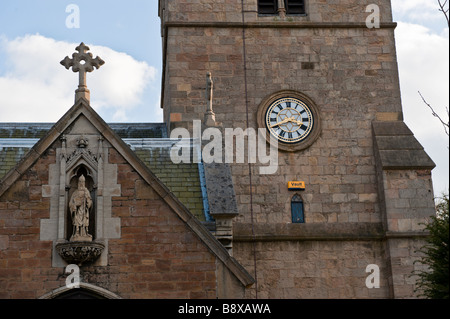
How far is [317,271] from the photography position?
2333cm

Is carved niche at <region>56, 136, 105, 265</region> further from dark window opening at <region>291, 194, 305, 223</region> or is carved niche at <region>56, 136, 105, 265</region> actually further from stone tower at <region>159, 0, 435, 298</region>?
dark window opening at <region>291, 194, 305, 223</region>

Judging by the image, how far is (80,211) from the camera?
1573 cm

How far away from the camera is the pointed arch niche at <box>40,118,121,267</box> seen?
15641 millimetres

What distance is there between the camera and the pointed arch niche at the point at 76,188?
15.6 m

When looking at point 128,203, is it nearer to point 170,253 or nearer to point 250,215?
point 170,253

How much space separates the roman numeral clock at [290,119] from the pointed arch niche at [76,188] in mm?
9022

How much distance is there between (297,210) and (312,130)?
7.97 feet

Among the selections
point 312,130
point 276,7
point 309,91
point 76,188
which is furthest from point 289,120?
point 76,188

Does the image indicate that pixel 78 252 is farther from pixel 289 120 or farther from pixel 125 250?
pixel 289 120

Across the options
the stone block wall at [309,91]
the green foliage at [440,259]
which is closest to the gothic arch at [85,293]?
the green foliage at [440,259]

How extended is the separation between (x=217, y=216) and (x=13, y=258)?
4428 mm

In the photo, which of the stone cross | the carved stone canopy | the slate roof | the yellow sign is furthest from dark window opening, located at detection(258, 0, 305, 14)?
the carved stone canopy
